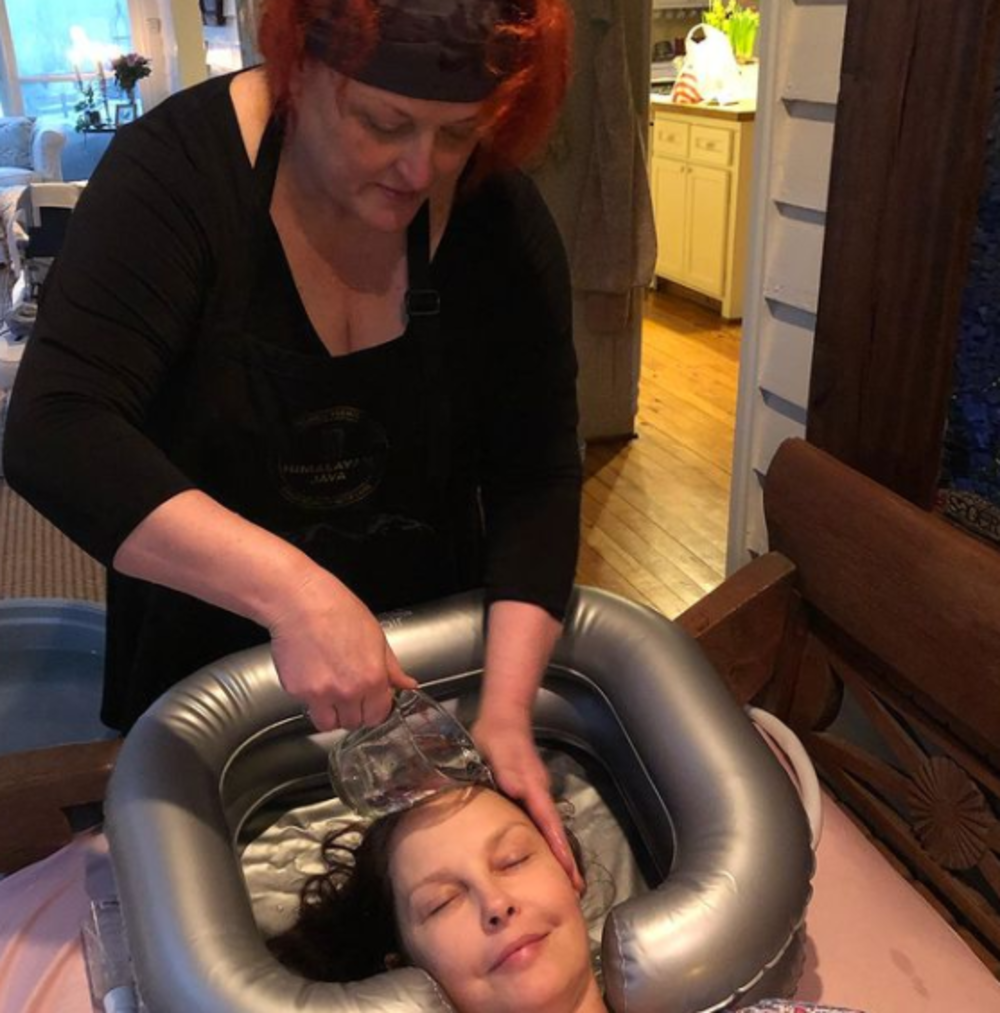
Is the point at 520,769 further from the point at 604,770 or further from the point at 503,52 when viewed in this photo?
the point at 503,52

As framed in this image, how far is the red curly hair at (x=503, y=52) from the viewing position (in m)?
0.88

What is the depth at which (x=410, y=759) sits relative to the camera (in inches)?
45.5

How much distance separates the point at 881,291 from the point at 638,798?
67 centimetres

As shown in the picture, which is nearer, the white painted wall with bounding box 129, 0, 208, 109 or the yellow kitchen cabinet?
the yellow kitchen cabinet

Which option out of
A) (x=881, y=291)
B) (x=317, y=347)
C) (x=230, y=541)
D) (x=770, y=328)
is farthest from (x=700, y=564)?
(x=230, y=541)

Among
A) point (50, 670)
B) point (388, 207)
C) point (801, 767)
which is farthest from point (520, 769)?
point (50, 670)

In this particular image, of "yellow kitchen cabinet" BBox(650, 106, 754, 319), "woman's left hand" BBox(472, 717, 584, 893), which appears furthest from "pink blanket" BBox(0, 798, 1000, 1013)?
"yellow kitchen cabinet" BBox(650, 106, 754, 319)

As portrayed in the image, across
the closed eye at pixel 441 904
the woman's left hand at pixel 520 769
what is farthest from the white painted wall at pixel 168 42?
the closed eye at pixel 441 904

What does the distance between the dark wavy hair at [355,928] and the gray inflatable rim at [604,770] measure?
118 mm

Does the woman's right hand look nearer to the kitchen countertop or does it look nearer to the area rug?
the area rug

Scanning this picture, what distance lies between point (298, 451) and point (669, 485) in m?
2.31

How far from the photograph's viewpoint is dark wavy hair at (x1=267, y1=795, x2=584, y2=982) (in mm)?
1124

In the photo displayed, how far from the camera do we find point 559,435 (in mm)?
1200

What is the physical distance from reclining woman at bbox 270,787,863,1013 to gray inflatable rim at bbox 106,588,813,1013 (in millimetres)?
64
